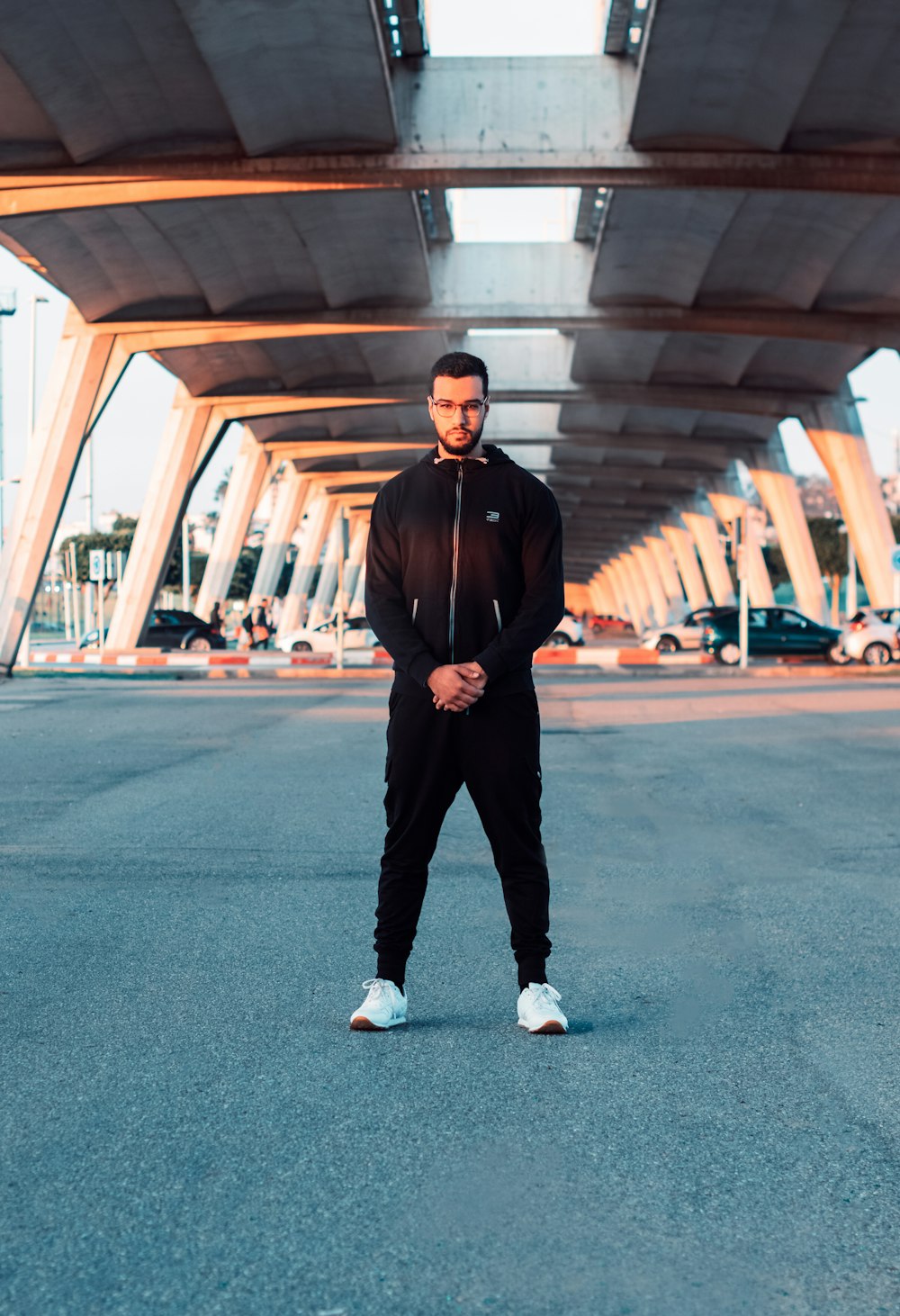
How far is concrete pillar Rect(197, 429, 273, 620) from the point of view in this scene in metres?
57.7

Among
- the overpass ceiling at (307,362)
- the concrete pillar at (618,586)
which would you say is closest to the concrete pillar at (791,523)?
the overpass ceiling at (307,362)

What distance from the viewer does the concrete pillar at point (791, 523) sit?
178 ft

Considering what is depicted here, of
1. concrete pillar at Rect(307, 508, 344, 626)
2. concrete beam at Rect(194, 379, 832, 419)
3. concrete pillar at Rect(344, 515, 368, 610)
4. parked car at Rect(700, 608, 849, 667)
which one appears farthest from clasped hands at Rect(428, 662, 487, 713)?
concrete pillar at Rect(344, 515, 368, 610)

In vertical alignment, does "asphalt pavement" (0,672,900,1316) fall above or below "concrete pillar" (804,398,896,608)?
below

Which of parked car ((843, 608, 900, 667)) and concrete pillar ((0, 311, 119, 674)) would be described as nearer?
concrete pillar ((0, 311, 119, 674))

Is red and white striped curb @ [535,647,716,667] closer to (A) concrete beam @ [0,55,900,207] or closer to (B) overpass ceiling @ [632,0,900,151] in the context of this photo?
(A) concrete beam @ [0,55,900,207]

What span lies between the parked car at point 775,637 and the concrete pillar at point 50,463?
56.8 feet

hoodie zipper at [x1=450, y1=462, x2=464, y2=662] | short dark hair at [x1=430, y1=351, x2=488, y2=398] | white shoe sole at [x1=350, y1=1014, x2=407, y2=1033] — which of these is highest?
short dark hair at [x1=430, y1=351, x2=488, y2=398]

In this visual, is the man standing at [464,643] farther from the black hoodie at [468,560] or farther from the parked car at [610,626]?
the parked car at [610,626]

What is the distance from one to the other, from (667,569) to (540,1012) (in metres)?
94.7

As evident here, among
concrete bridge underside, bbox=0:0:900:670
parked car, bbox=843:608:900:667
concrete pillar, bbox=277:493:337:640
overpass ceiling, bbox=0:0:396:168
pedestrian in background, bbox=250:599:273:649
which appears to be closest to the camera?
overpass ceiling, bbox=0:0:396:168

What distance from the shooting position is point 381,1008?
483cm

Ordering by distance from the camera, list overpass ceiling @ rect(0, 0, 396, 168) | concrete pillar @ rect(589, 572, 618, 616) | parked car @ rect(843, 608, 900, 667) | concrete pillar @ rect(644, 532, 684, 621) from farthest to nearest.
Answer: concrete pillar @ rect(589, 572, 618, 616)
concrete pillar @ rect(644, 532, 684, 621)
parked car @ rect(843, 608, 900, 667)
overpass ceiling @ rect(0, 0, 396, 168)

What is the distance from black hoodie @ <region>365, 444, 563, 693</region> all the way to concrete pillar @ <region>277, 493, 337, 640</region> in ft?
223
